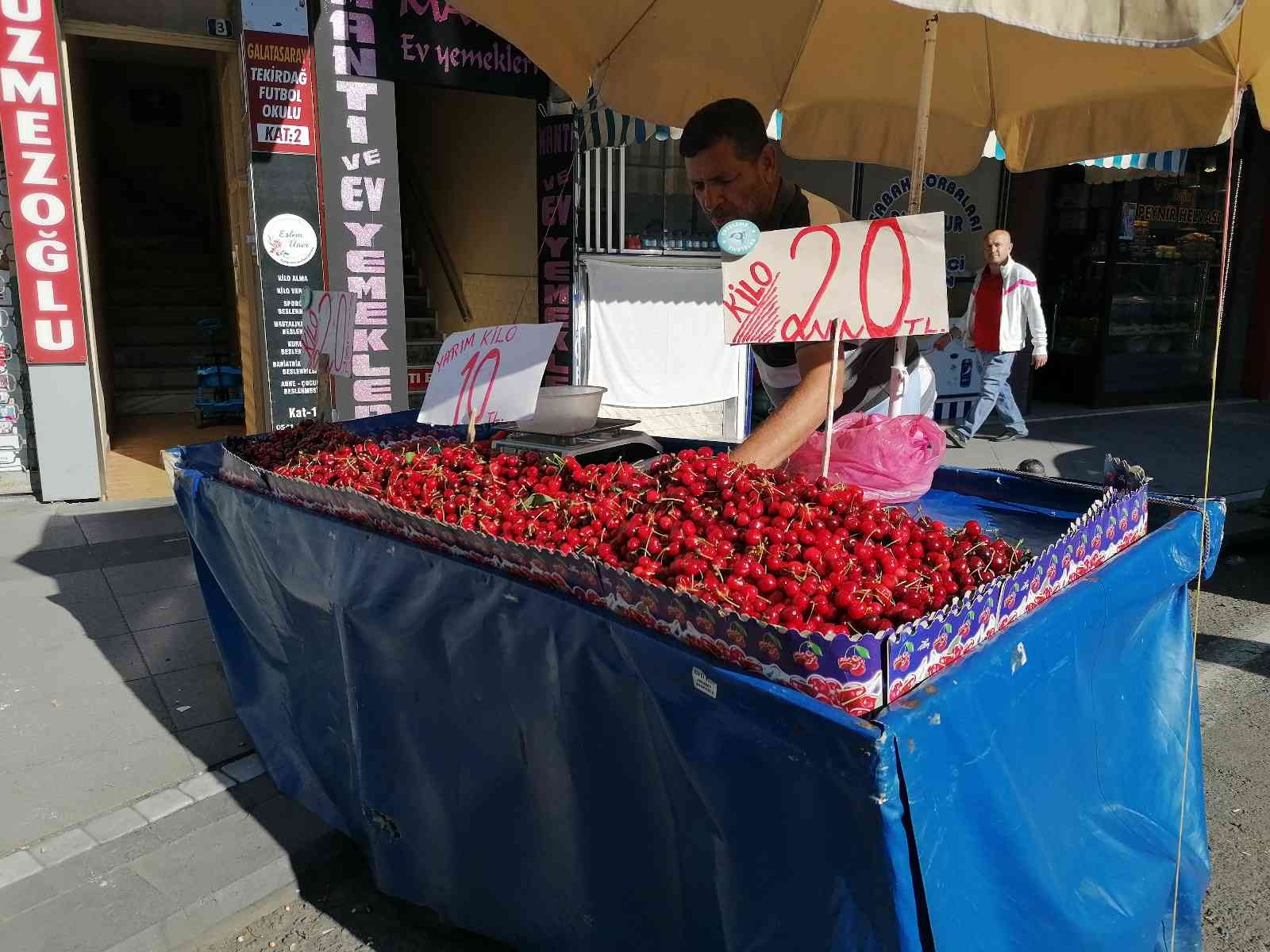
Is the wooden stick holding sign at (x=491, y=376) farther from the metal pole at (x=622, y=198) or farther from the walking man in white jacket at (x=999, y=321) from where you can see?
the walking man in white jacket at (x=999, y=321)

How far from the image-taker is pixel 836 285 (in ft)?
8.01

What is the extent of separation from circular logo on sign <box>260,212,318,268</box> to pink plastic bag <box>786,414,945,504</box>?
18.7 ft

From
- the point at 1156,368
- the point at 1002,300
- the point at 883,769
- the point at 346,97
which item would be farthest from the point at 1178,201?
the point at 883,769

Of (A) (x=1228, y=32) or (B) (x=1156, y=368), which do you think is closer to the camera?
(A) (x=1228, y=32)

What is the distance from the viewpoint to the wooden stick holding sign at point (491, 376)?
2.79m

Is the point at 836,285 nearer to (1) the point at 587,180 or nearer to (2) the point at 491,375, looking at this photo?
(2) the point at 491,375

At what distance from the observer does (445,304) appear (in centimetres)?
1099

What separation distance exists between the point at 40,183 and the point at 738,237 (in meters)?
5.87

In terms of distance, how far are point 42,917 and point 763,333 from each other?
8.60 ft

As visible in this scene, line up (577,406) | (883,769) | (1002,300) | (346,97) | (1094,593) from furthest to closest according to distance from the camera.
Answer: (1002,300)
(346,97)
(577,406)
(1094,593)
(883,769)

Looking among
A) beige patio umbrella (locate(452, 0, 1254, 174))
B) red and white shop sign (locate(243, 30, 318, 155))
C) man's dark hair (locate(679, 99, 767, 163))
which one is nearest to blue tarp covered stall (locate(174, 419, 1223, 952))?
man's dark hair (locate(679, 99, 767, 163))

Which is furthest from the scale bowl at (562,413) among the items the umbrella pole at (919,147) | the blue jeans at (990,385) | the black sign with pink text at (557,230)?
the blue jeans at (990,385)

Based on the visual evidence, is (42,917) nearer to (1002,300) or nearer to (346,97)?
(346,97)

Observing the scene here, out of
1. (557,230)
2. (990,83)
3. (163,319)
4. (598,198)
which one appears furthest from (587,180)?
(163,319)
